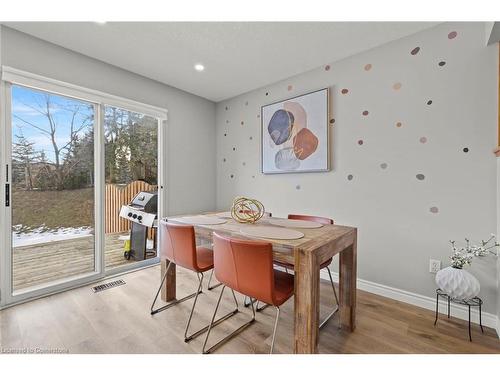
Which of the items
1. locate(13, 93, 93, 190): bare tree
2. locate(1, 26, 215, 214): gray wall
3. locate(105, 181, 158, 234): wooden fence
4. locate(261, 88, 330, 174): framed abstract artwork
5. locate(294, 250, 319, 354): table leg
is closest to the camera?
locate(294, 250, 319, 354): table leg

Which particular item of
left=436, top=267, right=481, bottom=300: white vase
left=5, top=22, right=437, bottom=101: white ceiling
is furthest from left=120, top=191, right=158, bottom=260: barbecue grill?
left=436, top=267, right=481, bottom=300: white vase

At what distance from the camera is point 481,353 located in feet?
4.70

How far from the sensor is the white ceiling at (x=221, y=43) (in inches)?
75.3

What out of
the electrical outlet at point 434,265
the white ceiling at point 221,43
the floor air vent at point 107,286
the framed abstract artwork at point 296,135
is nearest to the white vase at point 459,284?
the electrical outlet at point 434,265

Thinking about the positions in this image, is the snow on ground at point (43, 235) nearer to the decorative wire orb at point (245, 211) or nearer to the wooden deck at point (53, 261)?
the wooden deck at point (53, 261)

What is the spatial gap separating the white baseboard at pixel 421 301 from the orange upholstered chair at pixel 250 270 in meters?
1.31

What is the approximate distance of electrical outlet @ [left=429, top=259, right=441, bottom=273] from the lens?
191 cm

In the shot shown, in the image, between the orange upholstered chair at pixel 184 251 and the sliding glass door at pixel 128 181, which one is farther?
the sliding glass door at pixel 128 181

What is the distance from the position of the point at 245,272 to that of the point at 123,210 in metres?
2.21

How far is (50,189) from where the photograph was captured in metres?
2.25

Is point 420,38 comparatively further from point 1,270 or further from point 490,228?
point 1,270

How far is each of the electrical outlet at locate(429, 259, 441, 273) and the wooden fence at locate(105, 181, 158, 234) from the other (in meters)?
3.19

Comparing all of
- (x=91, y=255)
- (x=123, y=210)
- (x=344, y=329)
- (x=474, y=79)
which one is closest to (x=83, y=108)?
(x=123, y=210)

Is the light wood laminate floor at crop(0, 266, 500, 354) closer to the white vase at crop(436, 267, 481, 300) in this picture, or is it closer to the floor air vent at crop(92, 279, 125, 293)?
the floor air vent at crop(92, 279, 125, 293)
